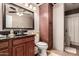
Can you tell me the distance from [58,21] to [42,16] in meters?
0.30

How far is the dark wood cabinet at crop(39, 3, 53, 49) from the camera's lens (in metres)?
1.54

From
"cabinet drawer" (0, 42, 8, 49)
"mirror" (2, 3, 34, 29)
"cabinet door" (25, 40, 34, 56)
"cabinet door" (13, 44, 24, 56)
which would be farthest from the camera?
"cabinet door" (25, 40, 34, 56)

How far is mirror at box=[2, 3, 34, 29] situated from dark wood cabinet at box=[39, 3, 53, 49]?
0.80 feet

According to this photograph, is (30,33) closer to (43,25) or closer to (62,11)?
(43,25)

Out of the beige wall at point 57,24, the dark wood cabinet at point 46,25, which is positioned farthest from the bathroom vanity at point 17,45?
the beige wall at point 57,24

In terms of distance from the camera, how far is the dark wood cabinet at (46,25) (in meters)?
1.54

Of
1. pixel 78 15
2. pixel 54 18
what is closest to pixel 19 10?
pixel 54 18

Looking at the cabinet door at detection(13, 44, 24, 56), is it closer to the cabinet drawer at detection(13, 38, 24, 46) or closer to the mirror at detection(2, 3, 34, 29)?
the cabinet drawer at detection(13, 38, 24, 46)

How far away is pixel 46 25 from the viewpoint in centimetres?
158

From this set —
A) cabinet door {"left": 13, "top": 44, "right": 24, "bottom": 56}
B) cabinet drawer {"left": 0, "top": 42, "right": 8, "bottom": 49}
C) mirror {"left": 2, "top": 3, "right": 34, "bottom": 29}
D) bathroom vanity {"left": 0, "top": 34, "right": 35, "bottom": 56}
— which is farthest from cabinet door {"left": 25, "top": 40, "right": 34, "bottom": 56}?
cabinet drawer {"left": 0, "top": 42, "right": 8, "bottom": 49}

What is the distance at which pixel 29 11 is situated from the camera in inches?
72.2

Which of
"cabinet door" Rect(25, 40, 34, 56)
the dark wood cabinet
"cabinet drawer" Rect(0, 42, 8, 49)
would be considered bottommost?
"cabinet door" Rect(25, 40, 34, 56)

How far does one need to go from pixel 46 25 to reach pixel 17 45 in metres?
0.61

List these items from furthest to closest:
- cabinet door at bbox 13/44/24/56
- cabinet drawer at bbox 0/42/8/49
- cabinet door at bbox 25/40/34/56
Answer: cabinet door at bbox 25/40/34/56 < cabinet door at bbox 13/44/24/56 < cabinet drawer at bbox 0/42/8/49
